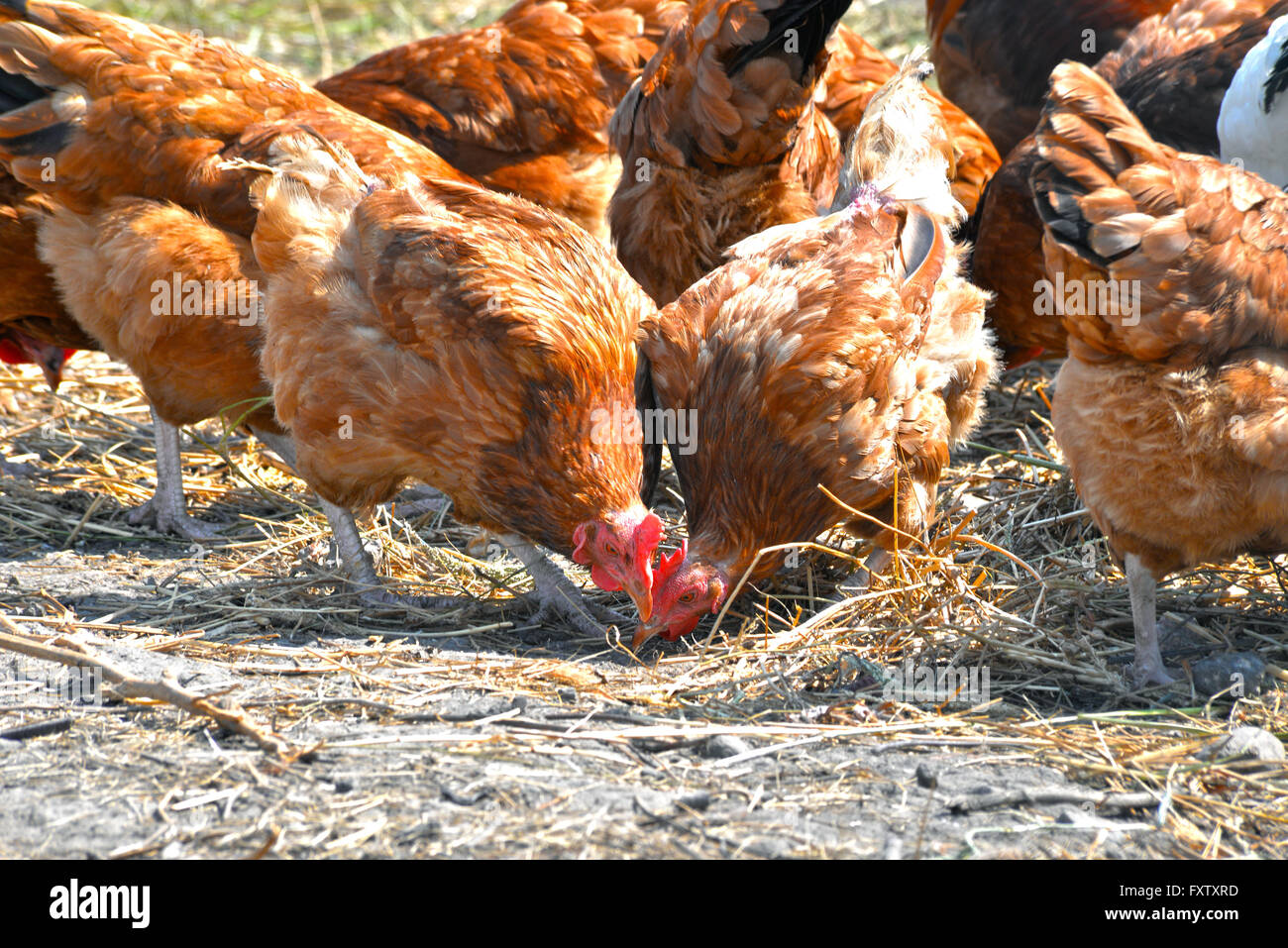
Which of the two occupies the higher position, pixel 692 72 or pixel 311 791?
pixel 692 72

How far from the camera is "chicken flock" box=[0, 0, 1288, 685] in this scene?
2842mm

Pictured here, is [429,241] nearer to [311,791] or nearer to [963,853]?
[311,791]

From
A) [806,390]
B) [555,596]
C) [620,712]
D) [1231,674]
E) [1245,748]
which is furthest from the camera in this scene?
[555,596]

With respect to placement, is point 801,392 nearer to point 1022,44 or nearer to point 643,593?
point 643,593

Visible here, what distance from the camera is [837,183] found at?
4.73 meters

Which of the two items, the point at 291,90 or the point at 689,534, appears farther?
the point at 291,90

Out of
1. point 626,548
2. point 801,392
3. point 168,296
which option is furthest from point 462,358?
point 168,296

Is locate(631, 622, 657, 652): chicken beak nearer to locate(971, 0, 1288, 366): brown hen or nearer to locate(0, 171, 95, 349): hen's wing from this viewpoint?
locate(971, 0, 1288, 366): brown hen

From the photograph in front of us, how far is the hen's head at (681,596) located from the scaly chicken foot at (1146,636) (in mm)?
1071

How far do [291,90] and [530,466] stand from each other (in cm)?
208

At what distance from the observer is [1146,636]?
316 cm

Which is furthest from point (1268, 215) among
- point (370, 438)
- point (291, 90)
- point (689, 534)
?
point (291, 90)

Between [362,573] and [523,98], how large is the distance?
2.47 meters

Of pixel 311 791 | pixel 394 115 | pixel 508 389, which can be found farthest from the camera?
pixel 394 115
